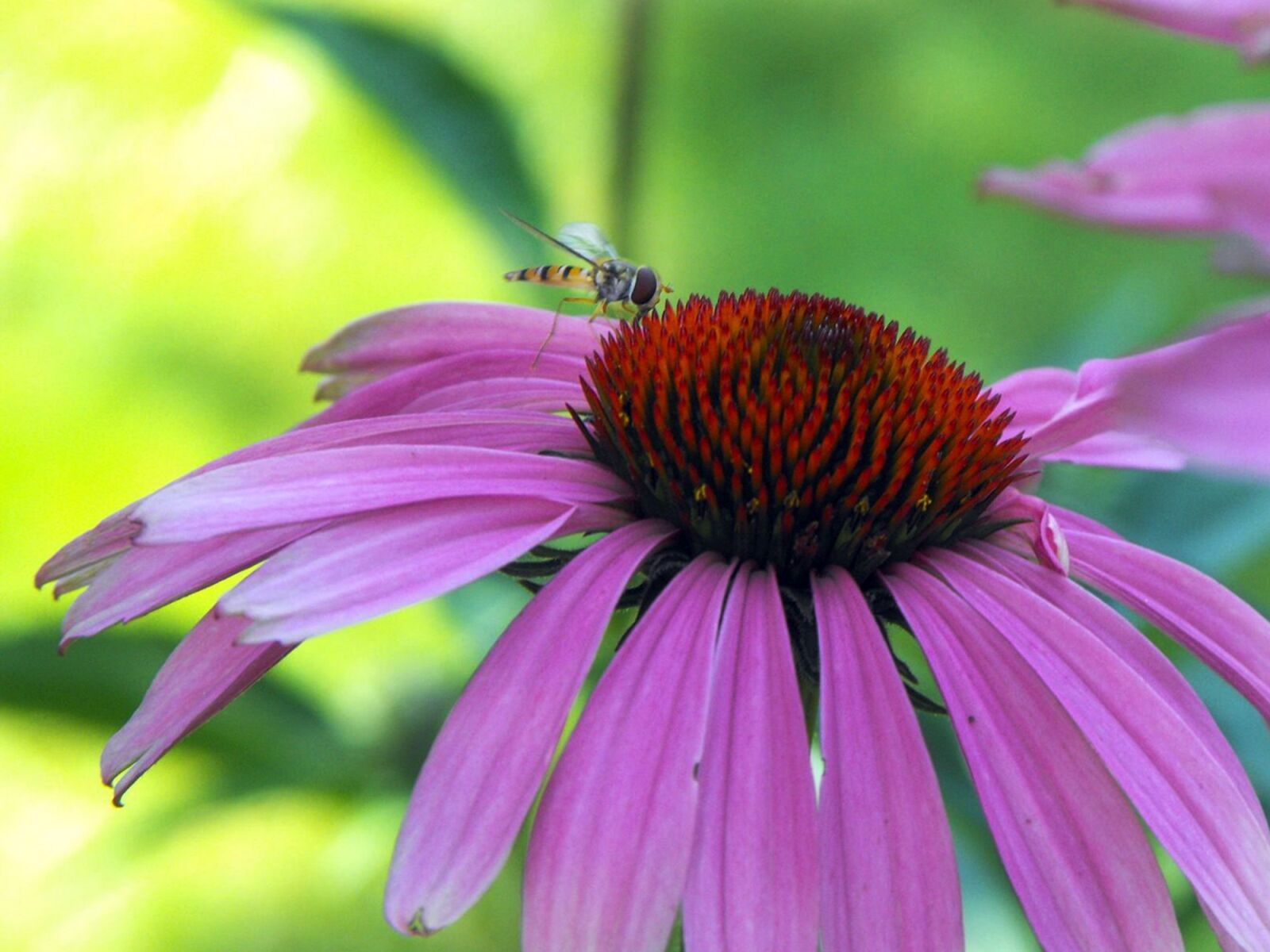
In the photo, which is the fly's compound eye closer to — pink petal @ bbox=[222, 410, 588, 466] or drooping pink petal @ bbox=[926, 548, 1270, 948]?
pink petal @ bbox=[222, 410, 588, 466]

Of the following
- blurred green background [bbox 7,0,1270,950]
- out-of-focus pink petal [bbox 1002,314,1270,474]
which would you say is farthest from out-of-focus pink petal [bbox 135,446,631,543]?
blurred green background [bbox 7,0,1270,950]

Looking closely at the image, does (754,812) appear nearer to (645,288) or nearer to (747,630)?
(747,630)

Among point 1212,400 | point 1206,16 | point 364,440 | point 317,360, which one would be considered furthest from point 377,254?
point 1212,400

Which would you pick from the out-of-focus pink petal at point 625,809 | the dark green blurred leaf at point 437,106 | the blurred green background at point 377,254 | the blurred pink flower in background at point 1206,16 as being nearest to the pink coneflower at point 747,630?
the out-of-focus pink petal at point 625,809

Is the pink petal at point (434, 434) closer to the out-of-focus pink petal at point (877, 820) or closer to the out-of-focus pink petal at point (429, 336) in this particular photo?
the out-of-focus pink petal at point (429, 336)

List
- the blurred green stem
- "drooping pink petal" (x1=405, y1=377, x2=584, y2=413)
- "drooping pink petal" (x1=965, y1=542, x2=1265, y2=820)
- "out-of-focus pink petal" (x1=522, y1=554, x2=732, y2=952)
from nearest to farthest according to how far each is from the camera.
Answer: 1. "out-of-focus pink petal" (x1=522, y1=554, x2=732, y2=952)
2. "drooping pink petal" (x1=965, y1=542, x2=1265, y2=820)
3. "drooping pink petal" (x1=405, y1=377, x2=584, y2=413)
4. the blurred green stem
